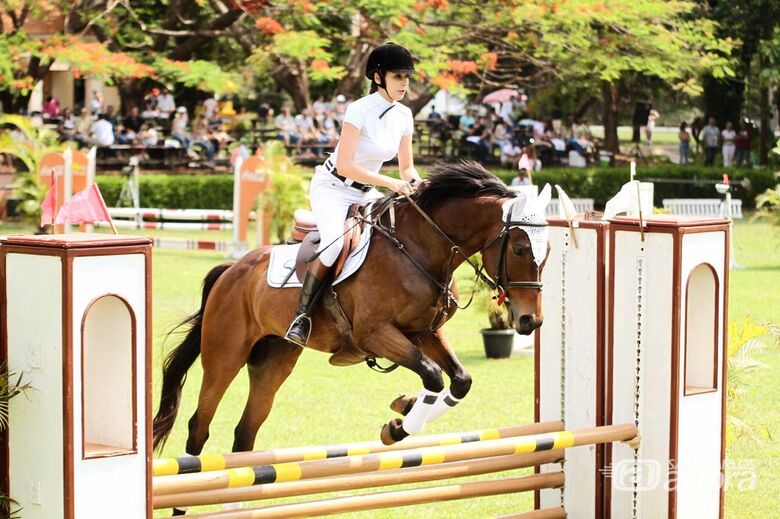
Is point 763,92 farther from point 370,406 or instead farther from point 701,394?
point 701,394

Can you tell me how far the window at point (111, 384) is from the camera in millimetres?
4336

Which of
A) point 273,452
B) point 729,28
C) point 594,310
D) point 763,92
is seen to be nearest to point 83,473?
point 273,452

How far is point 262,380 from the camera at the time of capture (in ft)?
21.4

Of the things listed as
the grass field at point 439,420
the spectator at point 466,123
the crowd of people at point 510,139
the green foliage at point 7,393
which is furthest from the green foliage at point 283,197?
the green foliage at point 7,393

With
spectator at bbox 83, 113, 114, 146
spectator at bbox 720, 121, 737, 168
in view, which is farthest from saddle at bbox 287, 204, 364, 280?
spectator at bbox 720, 121, 737, 168

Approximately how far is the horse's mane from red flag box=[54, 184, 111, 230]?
5.37ft

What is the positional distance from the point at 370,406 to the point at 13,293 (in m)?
5.49

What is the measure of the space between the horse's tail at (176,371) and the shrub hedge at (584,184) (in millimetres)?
17375

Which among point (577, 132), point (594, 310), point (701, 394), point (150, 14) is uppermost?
point (150, 14)

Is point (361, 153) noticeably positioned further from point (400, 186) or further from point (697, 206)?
point (697, 206)

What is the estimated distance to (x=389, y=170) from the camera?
83.1 feet

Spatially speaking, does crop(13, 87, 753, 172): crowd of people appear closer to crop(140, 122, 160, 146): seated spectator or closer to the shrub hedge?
crop(140, 122, 160, 146): seated spectator

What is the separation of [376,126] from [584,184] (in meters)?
22.4

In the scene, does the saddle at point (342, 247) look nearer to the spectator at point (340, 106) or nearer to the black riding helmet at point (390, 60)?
the black riding helmet at point (390, 60)
